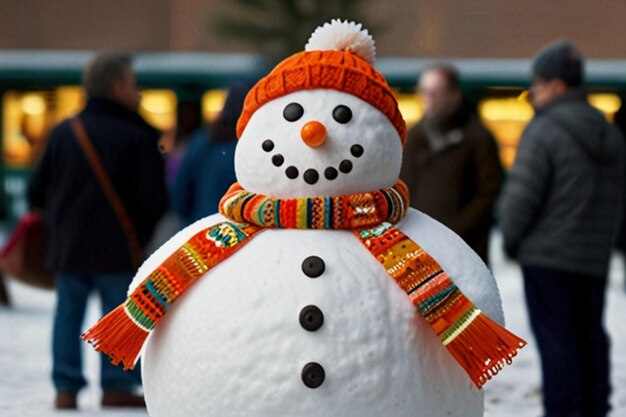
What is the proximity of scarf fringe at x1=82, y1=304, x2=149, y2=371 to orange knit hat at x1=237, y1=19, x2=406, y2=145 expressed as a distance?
59 cm

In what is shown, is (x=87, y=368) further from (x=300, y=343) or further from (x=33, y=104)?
(x=33, y=104)

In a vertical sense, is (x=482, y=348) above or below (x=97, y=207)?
above

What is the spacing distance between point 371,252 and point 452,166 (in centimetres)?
318

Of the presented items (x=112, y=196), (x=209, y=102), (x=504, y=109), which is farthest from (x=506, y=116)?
(x=112, y=196)

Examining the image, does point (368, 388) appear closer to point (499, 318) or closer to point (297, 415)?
point (297, 415)

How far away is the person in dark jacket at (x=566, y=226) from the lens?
16.8 feet

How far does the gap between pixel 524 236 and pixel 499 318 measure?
2.25 meters

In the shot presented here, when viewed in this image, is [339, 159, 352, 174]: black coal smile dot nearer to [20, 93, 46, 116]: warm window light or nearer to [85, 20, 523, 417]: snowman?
[85, 20, 523, 417]: snowman

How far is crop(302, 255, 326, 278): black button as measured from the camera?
2.77 metres

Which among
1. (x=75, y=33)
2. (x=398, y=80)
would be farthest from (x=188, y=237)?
(x=75, y=33)

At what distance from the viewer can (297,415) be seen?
2.74 metres

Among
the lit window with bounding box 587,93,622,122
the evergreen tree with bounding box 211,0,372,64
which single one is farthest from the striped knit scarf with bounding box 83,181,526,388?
the evergreen tree with bounding box 211,0,372,64

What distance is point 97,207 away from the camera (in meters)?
5.71

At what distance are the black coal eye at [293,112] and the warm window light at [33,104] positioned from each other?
14.8m
